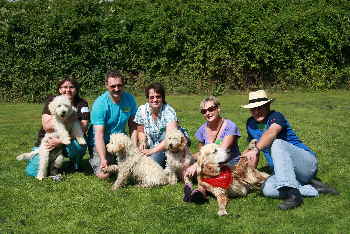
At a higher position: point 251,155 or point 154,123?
point 154,123

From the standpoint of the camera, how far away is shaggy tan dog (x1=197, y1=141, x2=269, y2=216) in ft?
16.3

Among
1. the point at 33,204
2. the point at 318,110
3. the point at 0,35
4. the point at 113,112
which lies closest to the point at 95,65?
the point at 0,35

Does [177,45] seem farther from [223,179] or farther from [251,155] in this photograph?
[223,179]

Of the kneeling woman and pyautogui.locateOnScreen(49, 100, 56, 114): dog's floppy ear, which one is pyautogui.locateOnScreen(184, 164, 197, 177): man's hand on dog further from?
pyautogui.locateOnScreen(49, 100, 56, 114): dog's floppy ear

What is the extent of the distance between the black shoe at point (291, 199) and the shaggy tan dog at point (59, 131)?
2.78 metres

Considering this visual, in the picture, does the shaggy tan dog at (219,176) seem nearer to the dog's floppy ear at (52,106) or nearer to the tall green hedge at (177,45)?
the dog's floppy ear at (52,106)

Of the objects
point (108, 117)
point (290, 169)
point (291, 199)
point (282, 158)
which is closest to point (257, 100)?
point (282, 158)

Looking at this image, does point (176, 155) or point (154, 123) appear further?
point (154, 123)

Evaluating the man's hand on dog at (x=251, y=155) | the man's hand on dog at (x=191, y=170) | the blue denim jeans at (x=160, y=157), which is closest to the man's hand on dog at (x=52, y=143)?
the blue denim jeans at (x=160, y=157)

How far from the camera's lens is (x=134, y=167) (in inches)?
223

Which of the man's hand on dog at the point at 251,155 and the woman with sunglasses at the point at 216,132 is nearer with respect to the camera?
the man's hand on dog at the point at 251,155

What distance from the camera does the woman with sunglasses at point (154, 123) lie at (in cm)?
596

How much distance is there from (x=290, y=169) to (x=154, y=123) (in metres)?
1.99

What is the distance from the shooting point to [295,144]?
5355 millimetres
